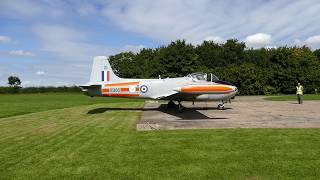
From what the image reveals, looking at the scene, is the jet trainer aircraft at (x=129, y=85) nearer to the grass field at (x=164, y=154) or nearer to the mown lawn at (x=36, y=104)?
the mown lawn at (x=36, y=104)

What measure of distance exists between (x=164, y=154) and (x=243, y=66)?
4743 cm

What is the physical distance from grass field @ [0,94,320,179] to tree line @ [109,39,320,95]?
4244cm

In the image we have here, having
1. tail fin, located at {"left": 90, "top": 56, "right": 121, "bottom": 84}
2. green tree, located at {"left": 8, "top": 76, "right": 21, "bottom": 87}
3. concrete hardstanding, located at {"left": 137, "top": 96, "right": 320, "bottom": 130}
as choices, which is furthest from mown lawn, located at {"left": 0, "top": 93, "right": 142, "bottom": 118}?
green tree, located at {"left": 8, "top": 76, "right": 21, "bottom": 87}

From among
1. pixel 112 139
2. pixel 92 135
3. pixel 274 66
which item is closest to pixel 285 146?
pixel 112 139

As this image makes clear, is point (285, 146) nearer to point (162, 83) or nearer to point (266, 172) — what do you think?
point (266, 172)

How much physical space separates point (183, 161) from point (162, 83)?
13.8 metres

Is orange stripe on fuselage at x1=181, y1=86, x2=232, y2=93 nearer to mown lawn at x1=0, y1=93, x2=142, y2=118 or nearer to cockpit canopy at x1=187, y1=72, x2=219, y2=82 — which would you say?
cockpit canopy at x1=187, y1=72, x2=219, y2=82

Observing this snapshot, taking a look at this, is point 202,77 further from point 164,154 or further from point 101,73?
point 164,154

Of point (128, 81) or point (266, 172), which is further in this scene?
point (128, 81)

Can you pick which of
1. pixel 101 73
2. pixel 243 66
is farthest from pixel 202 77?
pixel 243 66

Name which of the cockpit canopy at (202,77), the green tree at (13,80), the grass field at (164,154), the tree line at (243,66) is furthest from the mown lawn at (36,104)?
the green tree at (13,80)

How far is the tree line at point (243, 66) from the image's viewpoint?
52812 millimetres

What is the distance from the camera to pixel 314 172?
6.55 meters

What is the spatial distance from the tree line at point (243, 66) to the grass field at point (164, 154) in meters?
42.4
